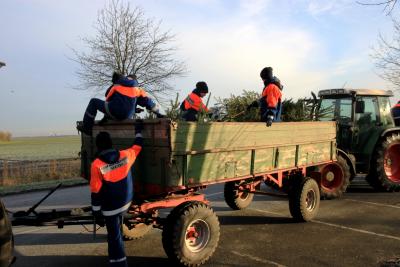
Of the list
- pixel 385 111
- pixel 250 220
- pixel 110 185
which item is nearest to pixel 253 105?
pixel 250 220

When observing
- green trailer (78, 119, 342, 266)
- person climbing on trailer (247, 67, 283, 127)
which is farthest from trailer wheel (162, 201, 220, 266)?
person climbing on trailer (247, 67, 283, 127)

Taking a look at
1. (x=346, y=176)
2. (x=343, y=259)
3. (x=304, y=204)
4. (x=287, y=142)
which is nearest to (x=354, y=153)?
(x=346, y=176)

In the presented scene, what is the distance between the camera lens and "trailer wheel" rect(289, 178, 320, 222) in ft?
24.6

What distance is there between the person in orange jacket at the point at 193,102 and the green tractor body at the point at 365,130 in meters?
4.10

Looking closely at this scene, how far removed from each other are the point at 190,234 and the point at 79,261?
154cm

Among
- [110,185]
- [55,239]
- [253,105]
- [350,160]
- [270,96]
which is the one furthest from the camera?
[350,160]

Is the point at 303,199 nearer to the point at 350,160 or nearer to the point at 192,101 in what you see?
the point at 192,101

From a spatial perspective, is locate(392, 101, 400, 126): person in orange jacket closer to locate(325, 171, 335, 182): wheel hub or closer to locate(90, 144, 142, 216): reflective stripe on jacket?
locate(325, 171, 335, 182): wheel hub

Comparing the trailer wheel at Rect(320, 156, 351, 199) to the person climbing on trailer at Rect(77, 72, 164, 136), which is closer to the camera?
the person climbing on trailer at Rect(77, 72, 164, 136)

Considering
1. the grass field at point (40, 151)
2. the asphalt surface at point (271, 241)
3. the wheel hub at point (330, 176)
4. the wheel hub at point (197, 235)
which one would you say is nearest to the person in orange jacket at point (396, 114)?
the wheel hub at point (330, 176)

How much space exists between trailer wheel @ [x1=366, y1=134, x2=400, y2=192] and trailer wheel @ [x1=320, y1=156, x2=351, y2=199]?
1104mm

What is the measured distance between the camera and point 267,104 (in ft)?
23.4

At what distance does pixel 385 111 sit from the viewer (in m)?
10.9

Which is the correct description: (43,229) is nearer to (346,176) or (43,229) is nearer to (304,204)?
(304,204)
